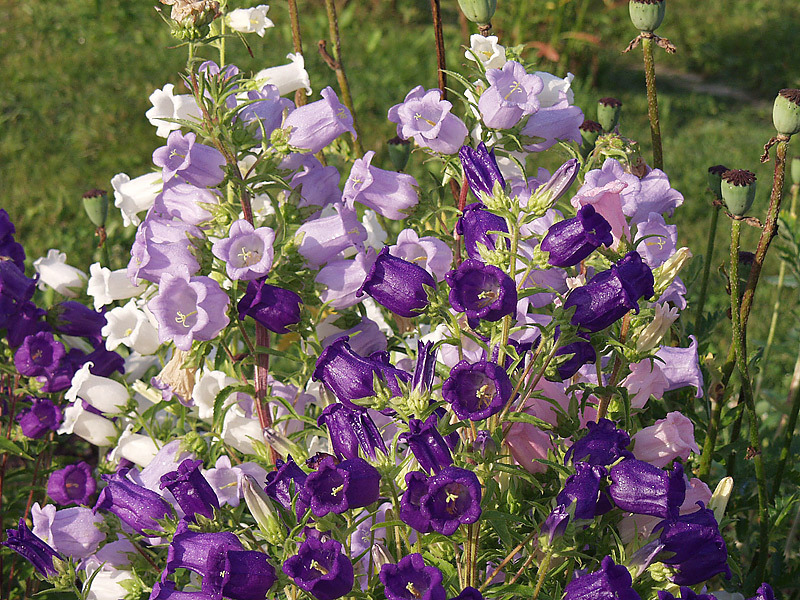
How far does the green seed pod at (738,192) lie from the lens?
155 centimetres

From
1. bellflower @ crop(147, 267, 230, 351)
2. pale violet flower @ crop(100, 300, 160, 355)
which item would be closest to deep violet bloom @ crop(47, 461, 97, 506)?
pale violet flower @ crop(100, 300, 160, 355)

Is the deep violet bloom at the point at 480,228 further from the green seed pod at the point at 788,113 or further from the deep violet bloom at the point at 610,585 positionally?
the green seed pod at the point at 788,113

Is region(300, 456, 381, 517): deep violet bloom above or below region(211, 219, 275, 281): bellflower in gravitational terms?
below

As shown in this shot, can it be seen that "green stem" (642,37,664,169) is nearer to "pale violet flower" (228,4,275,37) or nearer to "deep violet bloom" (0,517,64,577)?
"pale violet flower" (228,4,275,37)

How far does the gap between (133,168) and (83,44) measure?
1.90m

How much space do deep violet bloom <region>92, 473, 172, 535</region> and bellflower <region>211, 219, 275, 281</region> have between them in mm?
362

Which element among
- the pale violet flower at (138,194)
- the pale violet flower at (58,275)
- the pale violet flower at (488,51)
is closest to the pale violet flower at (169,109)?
the pale violet flower at (138,194)

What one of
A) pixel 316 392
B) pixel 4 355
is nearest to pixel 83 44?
pixel 4 355

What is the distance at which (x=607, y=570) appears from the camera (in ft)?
3.38

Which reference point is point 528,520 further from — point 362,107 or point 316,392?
point 362,107

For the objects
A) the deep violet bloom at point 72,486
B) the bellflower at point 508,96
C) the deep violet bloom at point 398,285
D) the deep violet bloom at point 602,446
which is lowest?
the deep violet bloom at point 72,486

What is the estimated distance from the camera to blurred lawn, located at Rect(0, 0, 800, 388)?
190 inches

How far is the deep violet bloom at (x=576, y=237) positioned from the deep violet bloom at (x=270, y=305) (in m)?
0.45

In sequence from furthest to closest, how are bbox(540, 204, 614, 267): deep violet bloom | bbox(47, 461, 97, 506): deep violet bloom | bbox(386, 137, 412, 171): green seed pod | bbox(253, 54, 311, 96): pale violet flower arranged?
1. bbox(386, 137, 412, 171): green seed pod
2. bbox(47, 461, 97, 506): deep violet bloom
3. bbox(253, 54, 311, 96): pale violet flower
4. bbox(540, 204, 614, 267): deep violet bloom
